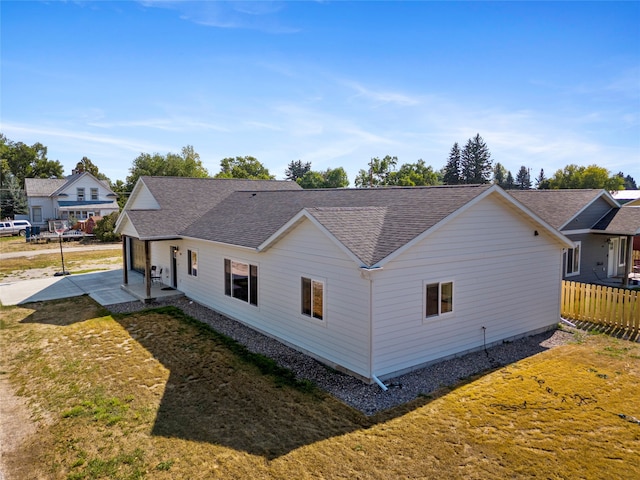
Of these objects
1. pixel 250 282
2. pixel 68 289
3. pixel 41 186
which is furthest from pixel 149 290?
pixel 41 186

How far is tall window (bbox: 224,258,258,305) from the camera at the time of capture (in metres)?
12.9

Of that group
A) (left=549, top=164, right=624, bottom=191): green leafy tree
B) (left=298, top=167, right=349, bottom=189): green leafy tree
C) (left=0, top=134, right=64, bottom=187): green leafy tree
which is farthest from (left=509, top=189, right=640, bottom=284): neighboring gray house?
(left=0, top=134, right=64, bottom=187): green leafy tree

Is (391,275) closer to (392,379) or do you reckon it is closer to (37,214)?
(392,379)

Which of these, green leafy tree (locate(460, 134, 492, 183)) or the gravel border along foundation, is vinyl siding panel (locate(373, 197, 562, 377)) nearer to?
the gravel border along foundation

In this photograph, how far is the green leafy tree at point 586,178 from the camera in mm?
70375

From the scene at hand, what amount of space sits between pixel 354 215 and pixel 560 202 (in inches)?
641

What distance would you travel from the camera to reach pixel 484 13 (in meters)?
13.5

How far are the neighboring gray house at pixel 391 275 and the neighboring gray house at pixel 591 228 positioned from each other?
793 cm

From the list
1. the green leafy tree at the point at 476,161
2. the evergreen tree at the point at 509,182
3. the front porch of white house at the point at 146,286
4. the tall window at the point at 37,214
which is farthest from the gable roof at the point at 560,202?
the evergreen tree at the point at 509,182

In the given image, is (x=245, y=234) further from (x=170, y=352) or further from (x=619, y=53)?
(x=619, y=53)

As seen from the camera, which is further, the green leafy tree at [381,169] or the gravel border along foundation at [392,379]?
the green leafy tree at [381,169]

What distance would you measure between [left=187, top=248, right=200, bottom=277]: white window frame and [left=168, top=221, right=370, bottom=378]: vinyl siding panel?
2174mm

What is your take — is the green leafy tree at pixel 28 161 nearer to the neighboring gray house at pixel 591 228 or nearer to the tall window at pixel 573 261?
the neighboring gray house at pixel 591 228

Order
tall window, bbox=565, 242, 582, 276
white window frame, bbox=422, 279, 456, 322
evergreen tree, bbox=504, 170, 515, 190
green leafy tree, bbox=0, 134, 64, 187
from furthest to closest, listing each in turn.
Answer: evergreen tree, bbox=504, 170, 515, 190
green leafy tree, bbox=0, 134, 64, 187
tall window, bbox=565, 242, 582, 276
white window frame, bbox=422, 279, 456, 322
